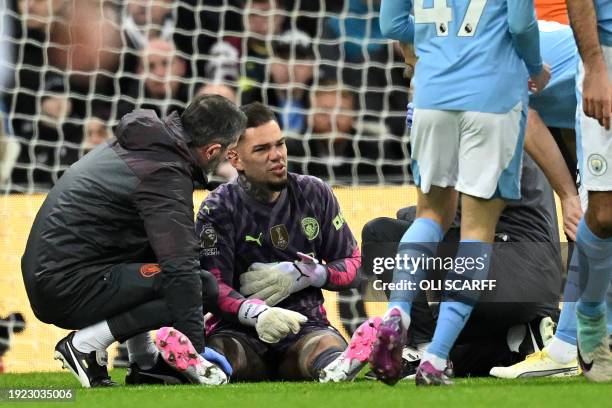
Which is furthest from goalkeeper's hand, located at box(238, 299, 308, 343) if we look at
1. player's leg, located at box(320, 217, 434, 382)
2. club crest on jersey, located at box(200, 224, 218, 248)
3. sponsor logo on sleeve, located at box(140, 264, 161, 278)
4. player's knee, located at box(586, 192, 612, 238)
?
player's knee, located at box(586, 192, 612, 238)

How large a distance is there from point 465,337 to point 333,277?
0.60 metres

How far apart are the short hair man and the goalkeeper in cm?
42

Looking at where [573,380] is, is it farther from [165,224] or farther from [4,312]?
[4,312]

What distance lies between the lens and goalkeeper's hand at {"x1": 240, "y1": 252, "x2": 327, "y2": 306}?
5.52 metres

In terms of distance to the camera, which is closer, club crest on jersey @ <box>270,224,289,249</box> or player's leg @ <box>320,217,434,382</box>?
player's leg @ <box>320,217,434,382</box>

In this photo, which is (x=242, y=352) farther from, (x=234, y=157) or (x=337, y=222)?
(x=234, y=157)

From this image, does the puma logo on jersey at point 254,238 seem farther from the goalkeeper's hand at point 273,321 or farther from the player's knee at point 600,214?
the player's knee at point 600,214

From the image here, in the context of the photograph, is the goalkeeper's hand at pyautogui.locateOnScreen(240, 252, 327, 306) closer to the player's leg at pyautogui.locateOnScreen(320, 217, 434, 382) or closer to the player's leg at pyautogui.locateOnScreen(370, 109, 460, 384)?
the player's leg at pyautogui.locateOnScreen(320, 217, 434, 382)

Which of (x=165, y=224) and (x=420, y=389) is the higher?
(x=165, y=224)

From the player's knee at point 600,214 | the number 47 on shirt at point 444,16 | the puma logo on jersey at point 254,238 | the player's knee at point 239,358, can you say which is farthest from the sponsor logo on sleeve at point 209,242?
the player's knee at point 600,214

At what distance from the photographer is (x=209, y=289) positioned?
5.32 meters

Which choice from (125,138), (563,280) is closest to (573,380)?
(563,280)

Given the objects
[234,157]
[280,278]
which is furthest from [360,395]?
[234,157]

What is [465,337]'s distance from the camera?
5.57m
